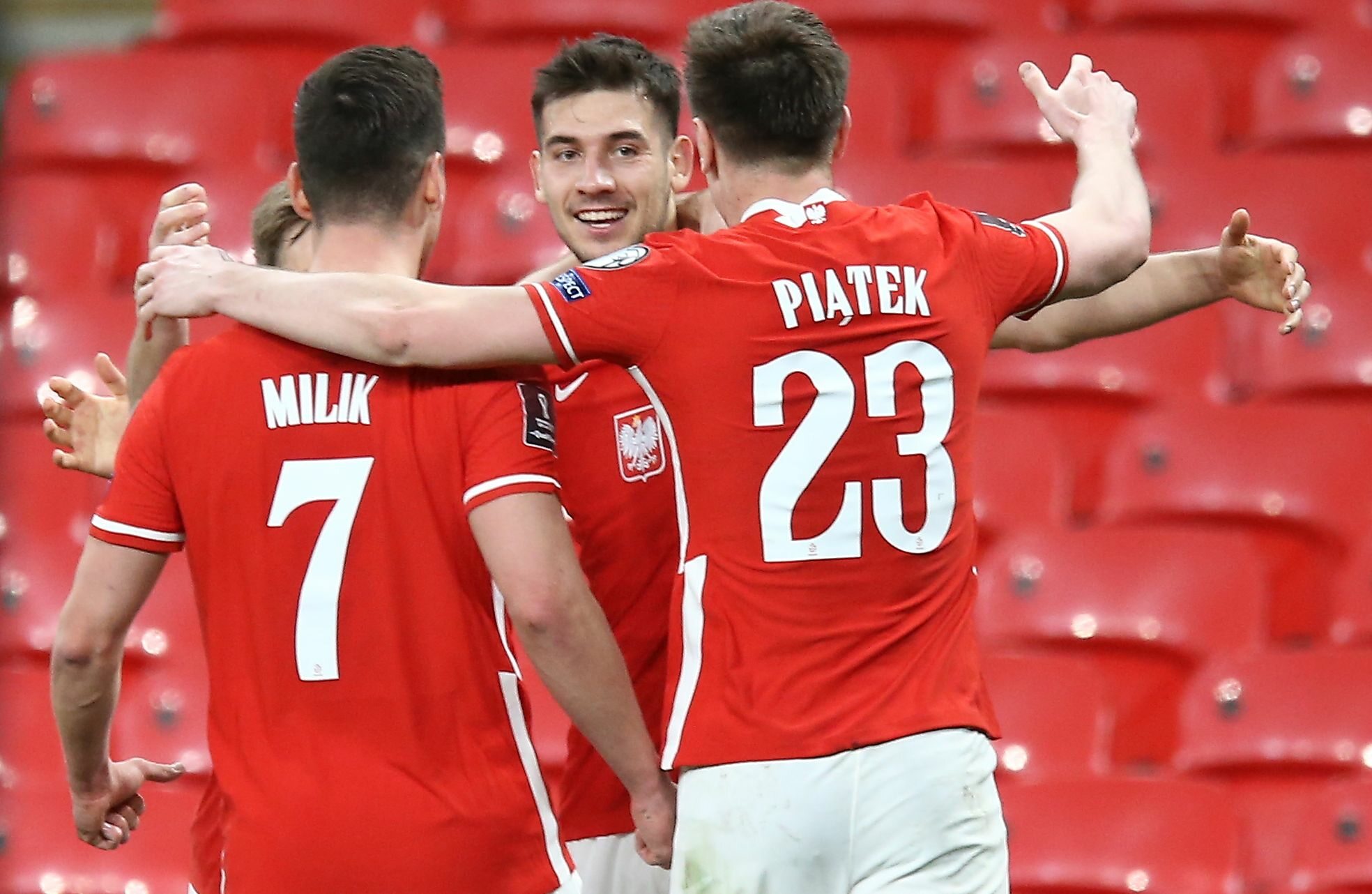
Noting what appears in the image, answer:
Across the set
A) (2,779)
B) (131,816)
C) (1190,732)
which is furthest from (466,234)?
(131,816)

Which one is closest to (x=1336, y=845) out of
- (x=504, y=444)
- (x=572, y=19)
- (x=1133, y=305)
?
(x=1133, y=305)

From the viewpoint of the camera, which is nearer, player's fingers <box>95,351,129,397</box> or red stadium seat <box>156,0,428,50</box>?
player's fingers <box>95,351,129,397</box>

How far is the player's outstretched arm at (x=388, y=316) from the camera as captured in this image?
2301 millimetres

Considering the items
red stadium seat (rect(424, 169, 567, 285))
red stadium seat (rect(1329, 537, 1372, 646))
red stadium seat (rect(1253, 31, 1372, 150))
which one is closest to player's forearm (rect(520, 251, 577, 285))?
red stadium seat (rect(424, 169, 567, 285))

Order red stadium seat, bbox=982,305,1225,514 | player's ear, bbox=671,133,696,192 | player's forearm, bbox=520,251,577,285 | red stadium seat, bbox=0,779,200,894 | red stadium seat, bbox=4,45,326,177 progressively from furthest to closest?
1. red stadium seat, bbox=4,45,326,177
2. red stadium seat, bbox=982,305,1225,514
3. red stadium seat, bbox=0,779,200,894
4. player's ear, bbox=671,133,696,192
5. player's forearm, bbox=520,251,577,285

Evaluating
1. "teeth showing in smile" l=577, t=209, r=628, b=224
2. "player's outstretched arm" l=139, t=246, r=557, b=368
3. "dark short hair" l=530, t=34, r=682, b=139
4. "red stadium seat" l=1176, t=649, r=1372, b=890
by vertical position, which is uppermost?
"dark short hair" l=530, t=34, r=682, b=139

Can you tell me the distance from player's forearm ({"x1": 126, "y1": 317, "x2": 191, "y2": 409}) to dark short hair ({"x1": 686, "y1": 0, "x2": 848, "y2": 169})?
0.91 m

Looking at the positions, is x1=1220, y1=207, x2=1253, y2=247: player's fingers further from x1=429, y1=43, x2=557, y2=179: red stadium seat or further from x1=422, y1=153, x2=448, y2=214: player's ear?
x1=429, y1=43, x2=557, y2=179: red stadium seat

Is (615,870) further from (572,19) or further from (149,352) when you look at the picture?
(572,19)

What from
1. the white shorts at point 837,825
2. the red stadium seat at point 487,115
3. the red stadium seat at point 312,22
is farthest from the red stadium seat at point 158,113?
the white shorts at point 837,825

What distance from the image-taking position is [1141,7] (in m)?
5.86

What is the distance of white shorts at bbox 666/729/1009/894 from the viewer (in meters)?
2.33

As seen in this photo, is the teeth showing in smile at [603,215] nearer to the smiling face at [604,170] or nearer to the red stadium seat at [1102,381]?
the smiling face at [604,170]

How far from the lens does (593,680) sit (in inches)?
94.5
